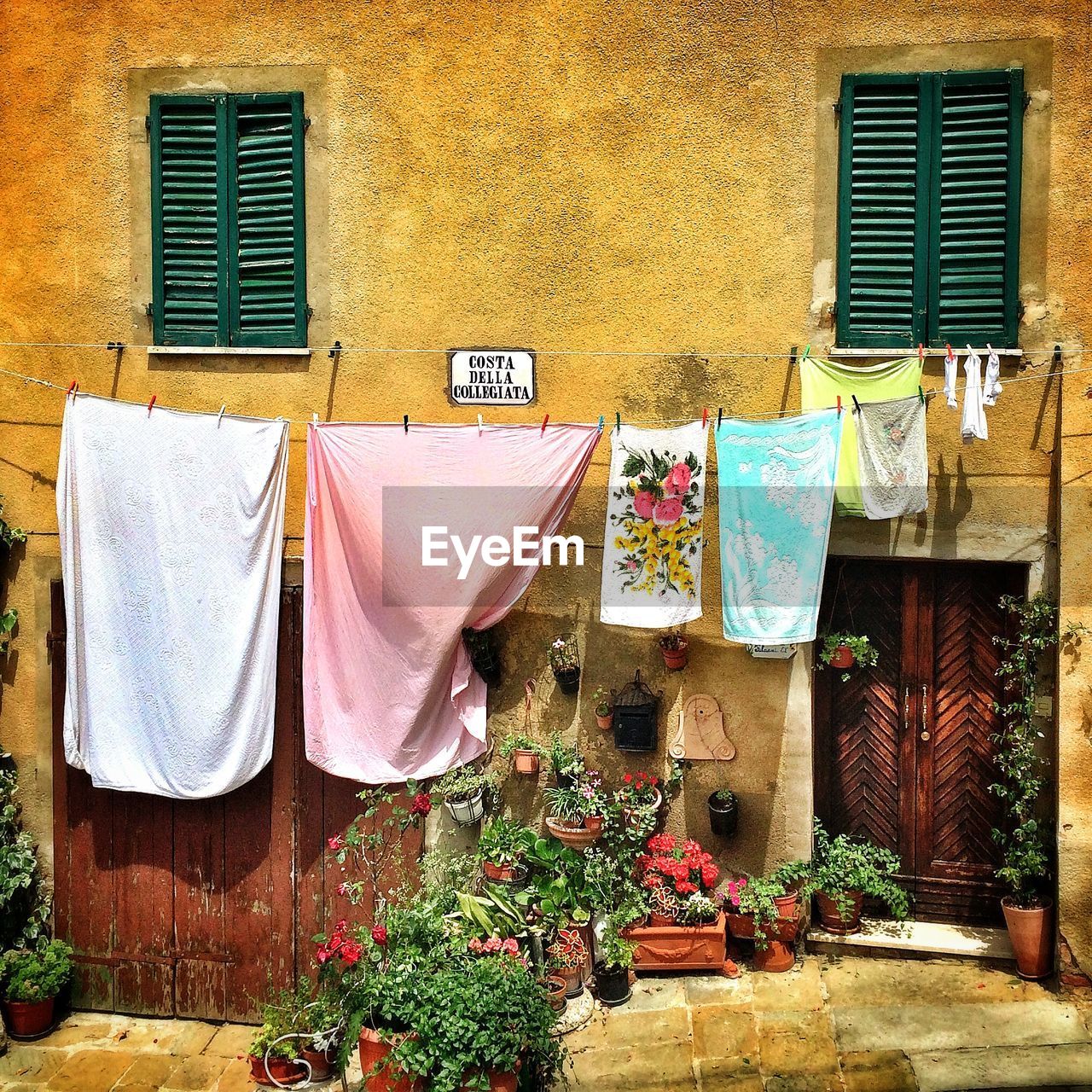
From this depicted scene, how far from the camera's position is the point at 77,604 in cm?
638

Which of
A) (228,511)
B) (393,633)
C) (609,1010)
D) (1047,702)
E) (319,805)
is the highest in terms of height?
(228,511)

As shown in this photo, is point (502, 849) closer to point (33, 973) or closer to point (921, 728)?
point (921, 728)

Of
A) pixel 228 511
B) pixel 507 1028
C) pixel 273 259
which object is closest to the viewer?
pixel 507 1028

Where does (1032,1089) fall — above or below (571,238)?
below

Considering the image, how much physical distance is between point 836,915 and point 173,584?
181 inches

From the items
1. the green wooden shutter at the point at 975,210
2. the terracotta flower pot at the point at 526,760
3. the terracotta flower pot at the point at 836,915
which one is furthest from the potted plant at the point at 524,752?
the green wooden shutter at the point at 975,210

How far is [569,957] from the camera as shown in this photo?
6.14 meters

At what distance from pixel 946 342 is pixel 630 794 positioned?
11.0 feet

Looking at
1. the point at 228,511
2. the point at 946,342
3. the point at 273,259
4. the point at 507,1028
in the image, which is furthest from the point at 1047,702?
the point at 273,259

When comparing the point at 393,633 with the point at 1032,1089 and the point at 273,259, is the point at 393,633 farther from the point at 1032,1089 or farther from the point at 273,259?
the point at 1032,1089

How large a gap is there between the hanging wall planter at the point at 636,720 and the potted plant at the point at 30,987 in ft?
12.6

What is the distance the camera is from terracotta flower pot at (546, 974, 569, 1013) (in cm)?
614

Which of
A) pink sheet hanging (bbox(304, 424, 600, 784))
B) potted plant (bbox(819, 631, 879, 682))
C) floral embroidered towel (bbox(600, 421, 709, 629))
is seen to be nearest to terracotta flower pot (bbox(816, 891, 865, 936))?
potted plant (bbox(819, 631, 879, 682))

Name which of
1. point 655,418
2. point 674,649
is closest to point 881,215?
point 655,418
